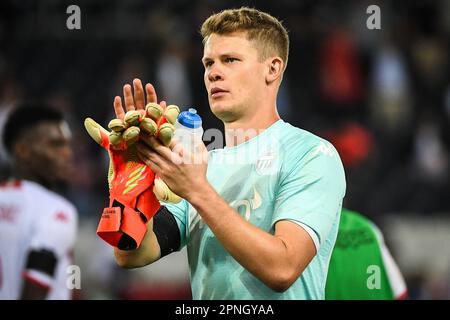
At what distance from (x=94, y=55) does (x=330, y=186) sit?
8.35 meters

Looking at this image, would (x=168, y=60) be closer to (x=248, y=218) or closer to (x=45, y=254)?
(x=45, y=254)

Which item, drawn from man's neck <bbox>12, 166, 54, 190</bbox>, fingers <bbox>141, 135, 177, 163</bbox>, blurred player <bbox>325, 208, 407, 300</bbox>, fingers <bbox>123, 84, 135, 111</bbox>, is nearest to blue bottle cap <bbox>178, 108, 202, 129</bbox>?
fingers <bbox>141, 135, 177, 163</bbox>

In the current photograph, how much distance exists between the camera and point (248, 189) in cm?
344

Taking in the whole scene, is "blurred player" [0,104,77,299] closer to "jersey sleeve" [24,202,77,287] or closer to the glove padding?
"jersey sleeve" [24,202,77,287]

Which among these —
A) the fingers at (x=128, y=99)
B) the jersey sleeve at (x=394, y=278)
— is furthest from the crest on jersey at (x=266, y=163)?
the jersey sleeve at (x=394, y=278)

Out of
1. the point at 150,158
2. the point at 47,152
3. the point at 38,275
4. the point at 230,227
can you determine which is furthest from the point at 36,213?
the point at 230,227

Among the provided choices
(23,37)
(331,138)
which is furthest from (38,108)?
(23,37)

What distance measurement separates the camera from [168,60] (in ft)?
34.9

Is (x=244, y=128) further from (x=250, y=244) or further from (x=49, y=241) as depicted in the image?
(x=49, y=241)

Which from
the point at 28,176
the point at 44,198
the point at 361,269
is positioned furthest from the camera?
the point at 28,176

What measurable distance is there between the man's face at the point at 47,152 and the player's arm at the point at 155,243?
94.2 inches

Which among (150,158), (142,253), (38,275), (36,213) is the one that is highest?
(150,158)

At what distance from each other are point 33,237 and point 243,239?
2.56 meters

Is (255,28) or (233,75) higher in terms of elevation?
(255,28)
